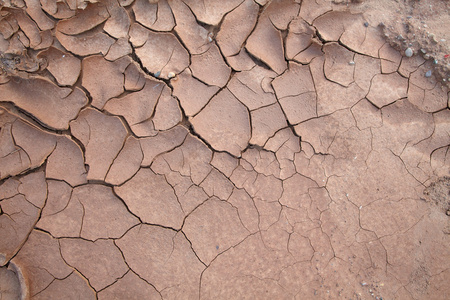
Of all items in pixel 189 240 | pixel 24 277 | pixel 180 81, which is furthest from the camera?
pixel 180 81

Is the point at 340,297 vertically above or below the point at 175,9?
below

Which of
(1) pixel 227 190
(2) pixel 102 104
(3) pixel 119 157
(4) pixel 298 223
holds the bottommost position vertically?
(4) pixel 298 223

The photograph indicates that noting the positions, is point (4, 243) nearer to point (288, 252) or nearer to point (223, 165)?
point (223, 165)

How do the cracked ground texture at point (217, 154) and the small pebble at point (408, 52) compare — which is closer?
the cracked ground texture at point (217, 154)

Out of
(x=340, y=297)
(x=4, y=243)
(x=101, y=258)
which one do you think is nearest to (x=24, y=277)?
(x=4, y=243)

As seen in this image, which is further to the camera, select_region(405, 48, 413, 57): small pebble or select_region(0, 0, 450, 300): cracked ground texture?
select_region(405, 48, 413, 57): small pebble

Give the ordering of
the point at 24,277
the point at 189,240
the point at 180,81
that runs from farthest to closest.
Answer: the point at 180,81
the point at 189,240
the point at 24,277

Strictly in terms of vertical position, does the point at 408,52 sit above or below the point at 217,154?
above

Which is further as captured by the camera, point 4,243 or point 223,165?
point 223,165
